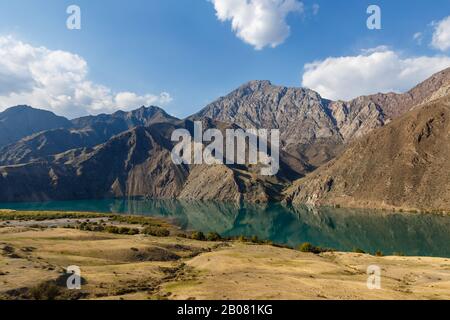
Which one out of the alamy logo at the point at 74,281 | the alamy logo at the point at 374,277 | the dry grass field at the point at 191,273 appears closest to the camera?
the dry grass field at the point at 191,273

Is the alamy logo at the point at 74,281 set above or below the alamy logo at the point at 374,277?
above

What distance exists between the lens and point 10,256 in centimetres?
6456

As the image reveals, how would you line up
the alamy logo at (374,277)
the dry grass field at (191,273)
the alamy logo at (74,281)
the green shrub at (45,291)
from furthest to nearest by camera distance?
the alamy logo at (374,277) < the alamy logo at (74,281) < the dry grass field at (191,273) < the green shrub at (45,291)

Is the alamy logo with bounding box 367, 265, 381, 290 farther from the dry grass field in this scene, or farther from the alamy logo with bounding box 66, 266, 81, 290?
the alamy logo with bounding box 66, 266, 81, 290

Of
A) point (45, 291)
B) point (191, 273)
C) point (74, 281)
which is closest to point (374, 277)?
point (191, 273)

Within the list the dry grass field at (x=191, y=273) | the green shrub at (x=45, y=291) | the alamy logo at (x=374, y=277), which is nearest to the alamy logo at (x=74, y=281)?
the dry grass field at (x=191, y=273)

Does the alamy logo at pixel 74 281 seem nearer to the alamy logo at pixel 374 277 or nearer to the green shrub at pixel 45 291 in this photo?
the green shrub at pixel 45 291

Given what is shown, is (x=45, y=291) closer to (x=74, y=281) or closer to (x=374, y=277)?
(x=74, y=281)

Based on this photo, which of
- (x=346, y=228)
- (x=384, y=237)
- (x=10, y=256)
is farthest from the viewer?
(x=346, y=228)

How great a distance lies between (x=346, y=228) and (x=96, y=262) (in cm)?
14811

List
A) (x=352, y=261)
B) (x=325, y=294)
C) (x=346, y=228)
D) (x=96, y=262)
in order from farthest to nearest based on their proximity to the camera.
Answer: (x=346, y=228) → (x=352, y=261) → (x=96, y=262) → (x=325, y=294)
